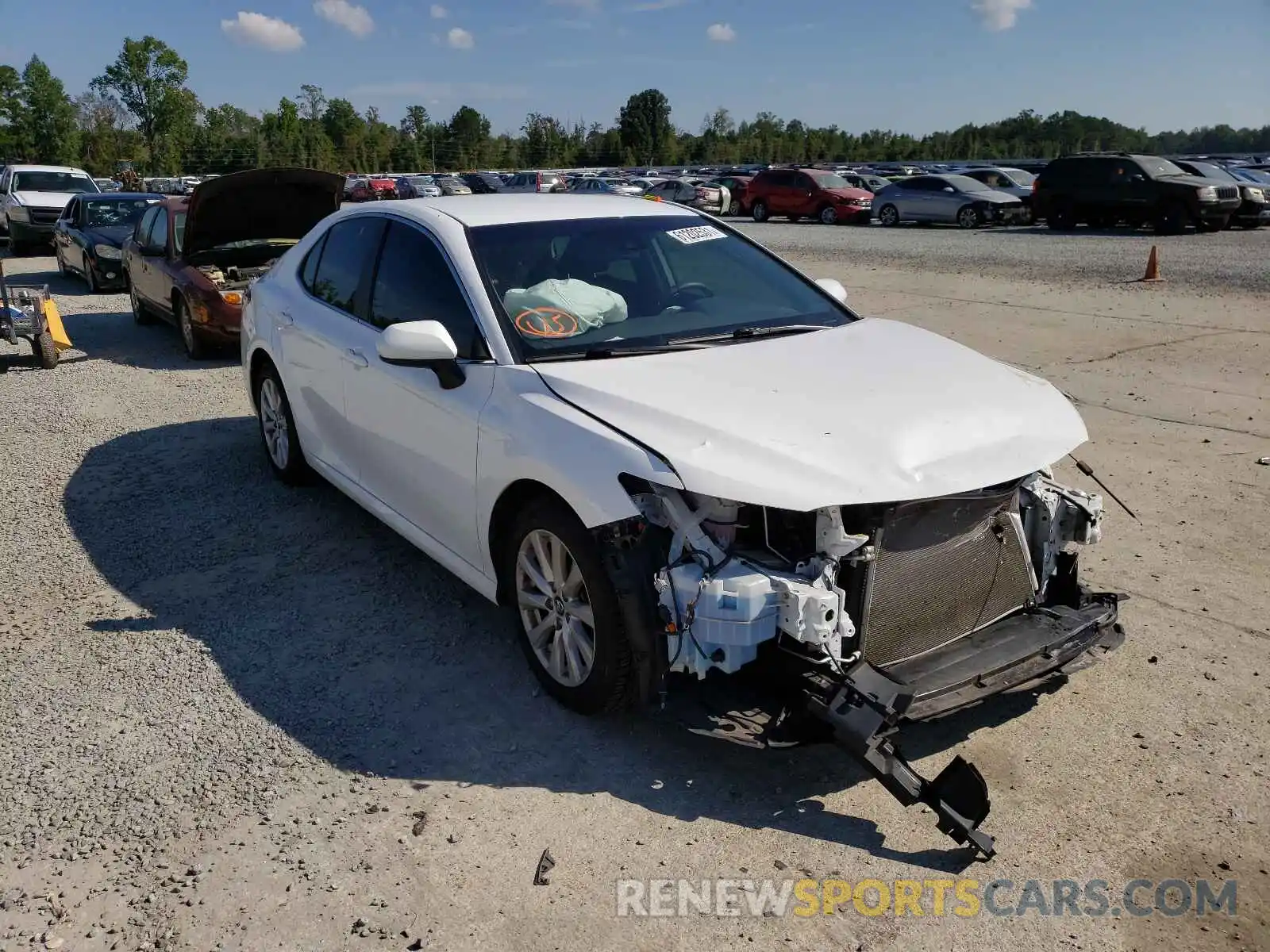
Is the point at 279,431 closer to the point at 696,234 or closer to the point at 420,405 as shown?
the point at 420,405

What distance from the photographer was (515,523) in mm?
3926

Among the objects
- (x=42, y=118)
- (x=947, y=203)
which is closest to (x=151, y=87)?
(x=42, y=118)

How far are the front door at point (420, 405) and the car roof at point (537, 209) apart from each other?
0.20m

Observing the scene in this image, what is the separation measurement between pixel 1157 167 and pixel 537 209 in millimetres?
23861

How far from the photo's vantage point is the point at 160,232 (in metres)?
12.0

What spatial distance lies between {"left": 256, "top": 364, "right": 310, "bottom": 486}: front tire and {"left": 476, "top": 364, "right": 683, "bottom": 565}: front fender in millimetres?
2507

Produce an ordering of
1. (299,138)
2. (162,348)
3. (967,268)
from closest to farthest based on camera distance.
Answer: (162,348) → (967,268) → (299,138)

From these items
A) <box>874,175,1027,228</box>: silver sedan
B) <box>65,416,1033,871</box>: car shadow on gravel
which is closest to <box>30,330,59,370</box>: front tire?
<box>65,416,1033,871</box>: car shadow on gravel

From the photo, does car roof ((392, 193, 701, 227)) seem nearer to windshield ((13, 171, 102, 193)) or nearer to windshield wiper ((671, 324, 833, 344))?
windshield wiper ((671, 324, 833, 344))

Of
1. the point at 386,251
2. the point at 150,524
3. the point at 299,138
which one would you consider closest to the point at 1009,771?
the point at 386,251

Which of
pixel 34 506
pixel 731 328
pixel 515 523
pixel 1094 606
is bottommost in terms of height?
pixel 34 506

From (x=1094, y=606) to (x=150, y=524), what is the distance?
4.97 meters

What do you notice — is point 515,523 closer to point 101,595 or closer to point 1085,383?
point 101,595

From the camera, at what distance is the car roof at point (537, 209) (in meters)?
4.81
